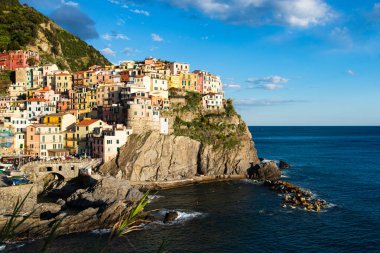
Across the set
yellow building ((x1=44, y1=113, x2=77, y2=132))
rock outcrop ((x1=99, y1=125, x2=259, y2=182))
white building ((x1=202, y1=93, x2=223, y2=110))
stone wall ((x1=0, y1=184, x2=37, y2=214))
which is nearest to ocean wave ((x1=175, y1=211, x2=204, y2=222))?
stone wall ((x1=0, y1=184, x2=37, y2=214))

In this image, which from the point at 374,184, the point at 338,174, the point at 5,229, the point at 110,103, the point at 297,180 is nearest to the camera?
the point at 5,229

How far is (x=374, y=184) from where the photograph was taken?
81.4 m

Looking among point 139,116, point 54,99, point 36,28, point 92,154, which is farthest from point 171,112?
point 36,28

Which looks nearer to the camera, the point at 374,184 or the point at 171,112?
the point at 374,184

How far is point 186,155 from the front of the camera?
294 ft

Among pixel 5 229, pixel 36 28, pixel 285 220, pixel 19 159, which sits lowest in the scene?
pixel 285 220

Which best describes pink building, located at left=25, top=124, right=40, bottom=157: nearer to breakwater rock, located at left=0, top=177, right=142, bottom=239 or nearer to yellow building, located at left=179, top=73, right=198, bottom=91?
breakwater rock, located at left=0, top=177, right=142, bottom=239

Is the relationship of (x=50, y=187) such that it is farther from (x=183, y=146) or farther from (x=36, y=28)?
(x=36, y=28)

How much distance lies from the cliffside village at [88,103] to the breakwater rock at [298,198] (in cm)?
3496

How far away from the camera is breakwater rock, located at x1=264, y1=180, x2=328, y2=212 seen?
61875mm

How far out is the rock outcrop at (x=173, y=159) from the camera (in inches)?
3162

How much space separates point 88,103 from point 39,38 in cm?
5958

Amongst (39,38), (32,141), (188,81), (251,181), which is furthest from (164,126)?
(39,38)

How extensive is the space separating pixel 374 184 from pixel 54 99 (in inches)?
3617
